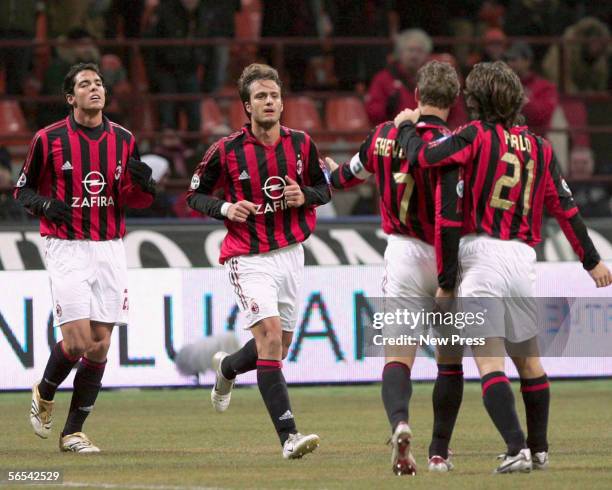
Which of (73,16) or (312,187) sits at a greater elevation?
(73,16)

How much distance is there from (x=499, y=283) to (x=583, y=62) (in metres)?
10.1

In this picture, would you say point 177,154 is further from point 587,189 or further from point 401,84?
point 587,189

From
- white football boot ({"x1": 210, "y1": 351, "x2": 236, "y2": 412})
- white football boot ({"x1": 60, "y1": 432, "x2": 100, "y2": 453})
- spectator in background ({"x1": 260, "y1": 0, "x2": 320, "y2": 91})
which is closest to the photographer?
white football boot ({"x1": 60, "y1": 432, "x2": 100, "y2": 453})

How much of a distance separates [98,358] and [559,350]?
482cm

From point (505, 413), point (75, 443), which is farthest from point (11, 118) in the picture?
point (505, 413)

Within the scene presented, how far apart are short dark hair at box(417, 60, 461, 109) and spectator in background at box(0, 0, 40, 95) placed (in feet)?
29.7

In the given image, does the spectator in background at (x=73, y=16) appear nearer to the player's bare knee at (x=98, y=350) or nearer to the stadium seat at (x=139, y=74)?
the stadium seat at (x=139, y=74)

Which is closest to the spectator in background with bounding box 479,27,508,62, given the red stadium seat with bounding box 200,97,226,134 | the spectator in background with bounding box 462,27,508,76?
the spectator in background with bounding box 462,27,508,76

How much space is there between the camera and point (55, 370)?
8.06 metres

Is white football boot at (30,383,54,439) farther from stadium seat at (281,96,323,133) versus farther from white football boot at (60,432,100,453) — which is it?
stadium seat at (281,96,323,133)

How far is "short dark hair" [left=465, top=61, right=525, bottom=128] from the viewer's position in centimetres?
648

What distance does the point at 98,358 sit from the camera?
26.5ft

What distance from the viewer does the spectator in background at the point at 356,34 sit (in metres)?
15.6

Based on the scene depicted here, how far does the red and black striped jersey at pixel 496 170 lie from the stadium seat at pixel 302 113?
28.2 feet
